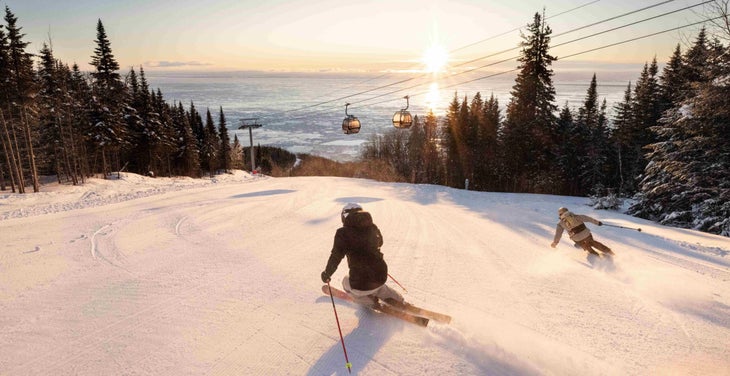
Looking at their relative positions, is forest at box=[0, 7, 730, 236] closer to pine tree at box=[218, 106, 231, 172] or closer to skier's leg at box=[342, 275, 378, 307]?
pine tree at box=[218, 106, 231, 172]

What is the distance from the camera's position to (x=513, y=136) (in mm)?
39188

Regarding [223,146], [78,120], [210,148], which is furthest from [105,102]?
[223,146]

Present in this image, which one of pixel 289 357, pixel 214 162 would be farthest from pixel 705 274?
pixel 214 162

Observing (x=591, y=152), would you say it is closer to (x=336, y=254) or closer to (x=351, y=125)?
(x=351, y=125)

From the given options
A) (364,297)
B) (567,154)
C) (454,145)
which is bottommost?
(364,297)

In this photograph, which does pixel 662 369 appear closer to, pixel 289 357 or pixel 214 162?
pixel 289 357

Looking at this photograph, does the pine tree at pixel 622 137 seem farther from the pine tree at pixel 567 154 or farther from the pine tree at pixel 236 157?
the pine tree at pixel 236 157

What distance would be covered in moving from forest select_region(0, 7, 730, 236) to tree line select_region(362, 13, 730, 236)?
110 millimetres

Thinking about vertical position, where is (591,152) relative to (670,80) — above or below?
below

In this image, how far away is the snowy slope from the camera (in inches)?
179

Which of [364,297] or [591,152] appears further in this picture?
[591,152]

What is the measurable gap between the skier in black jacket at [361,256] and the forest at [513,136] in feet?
61.7

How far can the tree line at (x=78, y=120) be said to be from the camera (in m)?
27.9

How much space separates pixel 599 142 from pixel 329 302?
157ft
